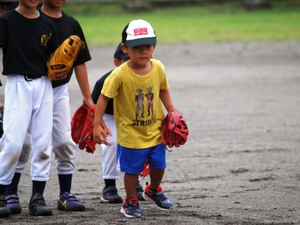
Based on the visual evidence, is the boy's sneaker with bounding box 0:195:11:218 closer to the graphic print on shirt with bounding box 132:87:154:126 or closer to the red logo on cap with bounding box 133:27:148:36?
the graphic print on shirt with bounding box 132:87:154:126

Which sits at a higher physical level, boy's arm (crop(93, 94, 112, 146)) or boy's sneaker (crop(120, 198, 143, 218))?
boy's arm (crop(93, 94, 112, 146))

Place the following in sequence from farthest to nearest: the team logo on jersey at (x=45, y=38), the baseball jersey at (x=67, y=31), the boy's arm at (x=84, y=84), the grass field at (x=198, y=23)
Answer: the grass field at (x=198, y=23) → the boy's arm at (x=84, y=84) → the baseball jersey at (x=67, y=31) → the team logo on jersey at (x=45, y=38)

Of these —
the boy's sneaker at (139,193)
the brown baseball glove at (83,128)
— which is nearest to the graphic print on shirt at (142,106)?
the brown baseball glove at (83,128)

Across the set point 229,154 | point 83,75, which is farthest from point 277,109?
point 83,75

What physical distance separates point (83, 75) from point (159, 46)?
1218cm

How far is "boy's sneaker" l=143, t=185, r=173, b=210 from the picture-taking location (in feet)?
16.1

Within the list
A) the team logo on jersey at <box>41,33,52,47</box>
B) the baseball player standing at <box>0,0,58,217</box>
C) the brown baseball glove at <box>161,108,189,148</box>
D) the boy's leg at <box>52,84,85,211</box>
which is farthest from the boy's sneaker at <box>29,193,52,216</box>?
the team logo on jersey at <box>41,33,52,47</box>

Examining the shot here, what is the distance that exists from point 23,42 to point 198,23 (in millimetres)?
17369

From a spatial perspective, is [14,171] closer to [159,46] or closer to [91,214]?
[91,214]

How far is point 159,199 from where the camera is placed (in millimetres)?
4910

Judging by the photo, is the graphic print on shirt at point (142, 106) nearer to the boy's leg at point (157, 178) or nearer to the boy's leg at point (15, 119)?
the boy's leg at point (157, 178)

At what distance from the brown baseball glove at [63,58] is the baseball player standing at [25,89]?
61 mm

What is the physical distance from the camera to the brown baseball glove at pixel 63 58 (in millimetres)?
4688

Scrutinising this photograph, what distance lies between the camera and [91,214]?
478 centimetres
